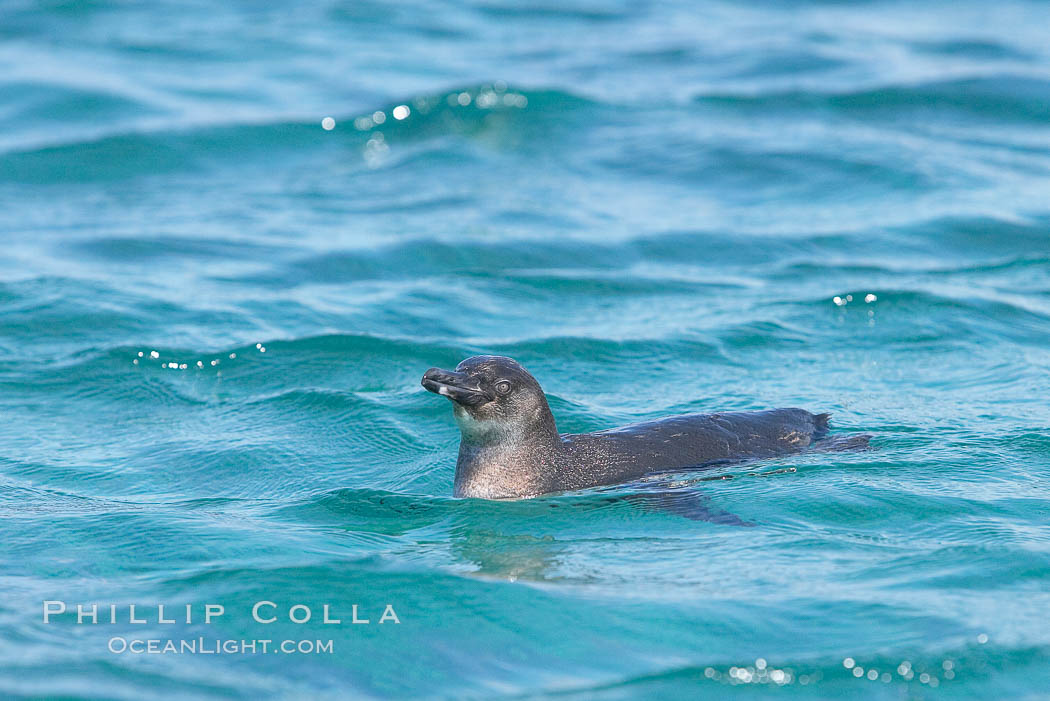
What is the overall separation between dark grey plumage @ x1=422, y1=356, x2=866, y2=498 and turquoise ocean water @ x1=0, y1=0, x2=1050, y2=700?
5.6 inches

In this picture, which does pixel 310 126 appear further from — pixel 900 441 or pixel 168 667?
pixel 168 667

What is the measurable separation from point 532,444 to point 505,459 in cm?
18

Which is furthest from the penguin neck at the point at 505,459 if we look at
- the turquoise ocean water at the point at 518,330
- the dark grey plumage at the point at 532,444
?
the turquoise ocean water at the point at 518,330

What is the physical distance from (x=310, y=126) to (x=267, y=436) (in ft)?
33.9

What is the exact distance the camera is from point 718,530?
7434 mm

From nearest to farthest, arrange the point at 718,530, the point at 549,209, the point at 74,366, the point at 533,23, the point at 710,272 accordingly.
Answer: the point at 718,530, the point at 74,366, the point at 710,272, the point at 549,209, the point at 533,23

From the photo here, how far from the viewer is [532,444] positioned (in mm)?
7785

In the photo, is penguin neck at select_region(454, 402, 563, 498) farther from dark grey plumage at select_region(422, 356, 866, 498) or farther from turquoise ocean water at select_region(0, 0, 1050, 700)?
turquoise ocean water at select_region(0, 0, 1050, 700)

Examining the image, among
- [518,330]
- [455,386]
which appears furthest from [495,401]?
[518,330]

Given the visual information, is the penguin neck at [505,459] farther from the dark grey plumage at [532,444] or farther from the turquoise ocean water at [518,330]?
the turquoise ocean water at [518,330]

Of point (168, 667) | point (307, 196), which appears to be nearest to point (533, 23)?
point (307, 196)

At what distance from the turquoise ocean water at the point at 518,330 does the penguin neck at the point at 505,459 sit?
13 cm

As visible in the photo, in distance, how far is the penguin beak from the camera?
23.8ft

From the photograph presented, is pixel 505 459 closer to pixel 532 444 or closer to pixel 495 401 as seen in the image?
pixel 532 444
